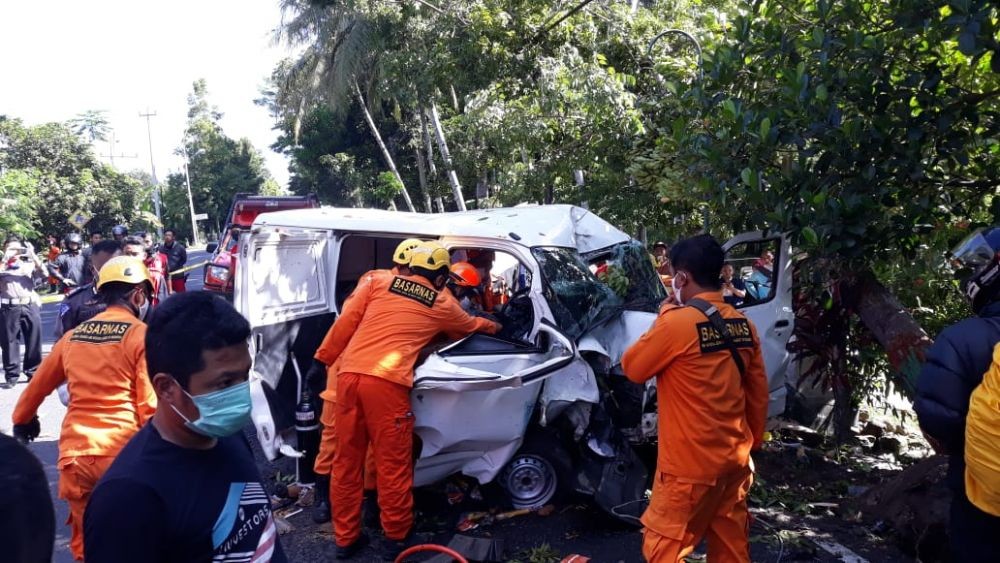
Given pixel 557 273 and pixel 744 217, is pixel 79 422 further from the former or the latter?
pixel 744 217

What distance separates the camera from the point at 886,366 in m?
5.68

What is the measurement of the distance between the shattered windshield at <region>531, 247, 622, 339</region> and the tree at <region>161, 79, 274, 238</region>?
173ft

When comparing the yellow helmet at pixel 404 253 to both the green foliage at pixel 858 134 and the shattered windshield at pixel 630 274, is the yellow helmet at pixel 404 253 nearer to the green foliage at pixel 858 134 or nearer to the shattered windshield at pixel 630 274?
the shattered windshield at pixel 630 274

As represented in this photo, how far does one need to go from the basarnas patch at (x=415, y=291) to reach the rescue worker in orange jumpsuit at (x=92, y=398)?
60.3 inches

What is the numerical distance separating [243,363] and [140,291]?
2099mm

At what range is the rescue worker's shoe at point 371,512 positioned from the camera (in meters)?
4.78

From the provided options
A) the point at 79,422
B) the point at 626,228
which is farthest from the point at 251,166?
the point at 79,422

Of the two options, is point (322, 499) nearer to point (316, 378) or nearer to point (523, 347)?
point (316, 378)

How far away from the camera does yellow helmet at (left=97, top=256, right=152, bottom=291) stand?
11.3ft

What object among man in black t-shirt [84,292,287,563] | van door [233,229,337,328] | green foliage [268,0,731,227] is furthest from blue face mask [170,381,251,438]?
green foliage [268,0,731,227]

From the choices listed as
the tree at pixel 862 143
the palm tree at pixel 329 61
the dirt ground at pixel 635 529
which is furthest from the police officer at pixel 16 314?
the palm tree at pixel 329 61

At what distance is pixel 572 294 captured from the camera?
4.70 m

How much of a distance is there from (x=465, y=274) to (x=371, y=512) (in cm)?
200

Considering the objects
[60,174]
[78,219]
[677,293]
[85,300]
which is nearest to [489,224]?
[677,293]
